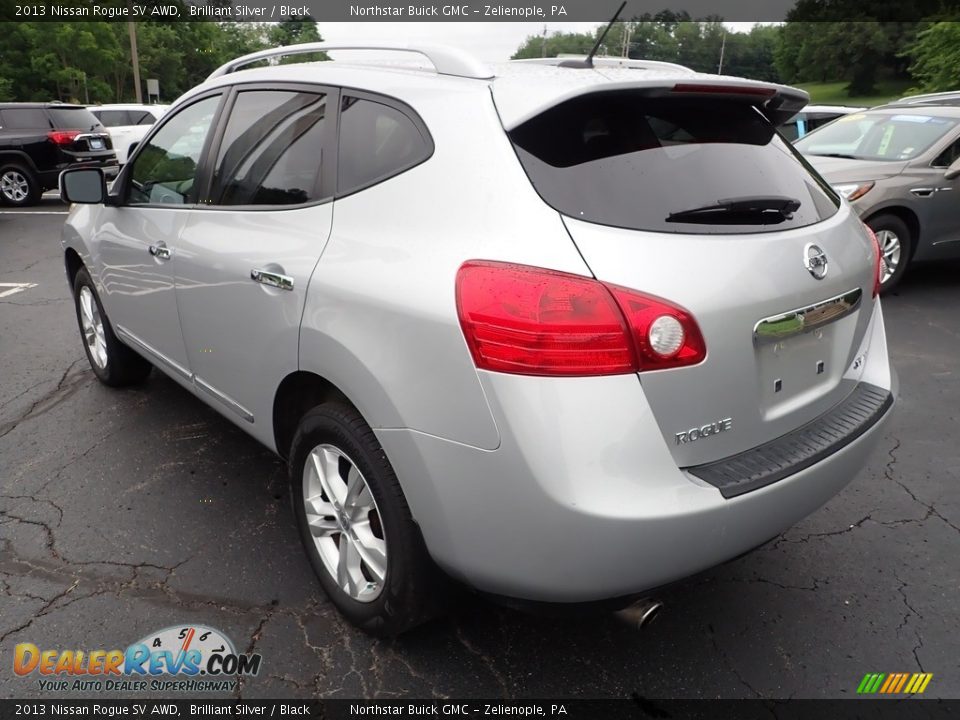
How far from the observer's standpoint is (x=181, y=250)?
297 cm

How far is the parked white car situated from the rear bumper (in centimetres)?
1692

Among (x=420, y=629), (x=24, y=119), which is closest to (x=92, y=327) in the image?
(x=420, y=629)

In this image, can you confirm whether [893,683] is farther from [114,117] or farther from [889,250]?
[114,117]

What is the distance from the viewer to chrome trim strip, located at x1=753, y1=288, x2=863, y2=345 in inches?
75.4

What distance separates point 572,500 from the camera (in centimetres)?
169

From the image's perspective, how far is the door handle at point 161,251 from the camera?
121 inches

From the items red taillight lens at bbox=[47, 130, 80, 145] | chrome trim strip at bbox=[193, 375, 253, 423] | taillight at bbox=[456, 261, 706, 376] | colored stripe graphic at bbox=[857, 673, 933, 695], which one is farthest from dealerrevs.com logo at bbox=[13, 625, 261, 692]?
red taillight lens at bbox=[47, 130, 80, 145]

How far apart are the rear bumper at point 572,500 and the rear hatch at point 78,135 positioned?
45.2 feet

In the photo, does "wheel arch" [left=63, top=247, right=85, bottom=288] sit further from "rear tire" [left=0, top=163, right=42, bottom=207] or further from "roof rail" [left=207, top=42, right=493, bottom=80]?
"rear tire" [left=0, top=163, right=42, bottom=207]

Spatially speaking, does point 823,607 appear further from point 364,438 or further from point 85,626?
point 85,626

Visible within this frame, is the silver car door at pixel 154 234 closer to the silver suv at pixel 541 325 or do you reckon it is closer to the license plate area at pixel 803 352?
the silver suv at pixel 541 325

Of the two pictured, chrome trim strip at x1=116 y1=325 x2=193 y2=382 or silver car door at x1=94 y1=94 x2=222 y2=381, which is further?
chrome trim strip at x1=116 y1=325 x2=193 y2=382

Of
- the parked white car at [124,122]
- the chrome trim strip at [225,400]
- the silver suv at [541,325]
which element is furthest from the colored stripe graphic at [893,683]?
the parked white car at [124,122]

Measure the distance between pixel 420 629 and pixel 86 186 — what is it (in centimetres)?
280
